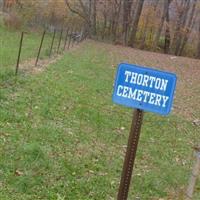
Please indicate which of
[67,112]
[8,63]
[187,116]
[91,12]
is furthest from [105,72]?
[91,12]

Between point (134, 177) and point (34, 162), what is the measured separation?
1.45m

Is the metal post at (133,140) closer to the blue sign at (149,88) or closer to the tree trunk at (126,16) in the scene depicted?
the blue sign at (149,88)

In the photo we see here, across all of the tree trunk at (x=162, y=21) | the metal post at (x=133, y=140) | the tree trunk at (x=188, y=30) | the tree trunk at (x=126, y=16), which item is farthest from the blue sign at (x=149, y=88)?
the tree trunk at (x=188, y=30)

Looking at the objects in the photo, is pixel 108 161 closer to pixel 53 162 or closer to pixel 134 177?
pixel 134 177

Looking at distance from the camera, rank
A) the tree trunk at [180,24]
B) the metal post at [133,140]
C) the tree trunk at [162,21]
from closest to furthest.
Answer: the metal post at [133,140] → the tree trunk at [162,21] → the tree trunk at [180,24]

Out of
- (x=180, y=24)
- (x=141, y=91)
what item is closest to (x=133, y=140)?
(x=141, y=91)

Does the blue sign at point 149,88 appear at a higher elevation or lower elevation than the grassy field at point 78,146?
higher

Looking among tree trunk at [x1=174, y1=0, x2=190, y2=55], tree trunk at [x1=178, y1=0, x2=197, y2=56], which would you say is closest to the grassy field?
tree trunk at [x1=174, y1=0, x2=190, y2=55]

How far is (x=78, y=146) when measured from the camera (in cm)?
723

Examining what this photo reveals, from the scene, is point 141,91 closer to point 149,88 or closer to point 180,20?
point 149,88

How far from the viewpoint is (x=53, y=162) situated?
20.5 ft

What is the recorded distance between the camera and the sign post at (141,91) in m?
3.87

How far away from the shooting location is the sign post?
3.87 metres

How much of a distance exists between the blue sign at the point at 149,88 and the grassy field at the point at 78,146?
1.92 m
